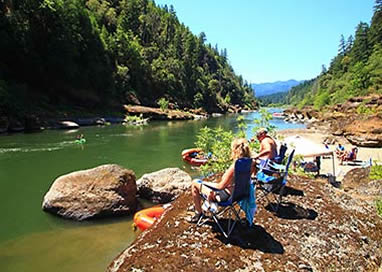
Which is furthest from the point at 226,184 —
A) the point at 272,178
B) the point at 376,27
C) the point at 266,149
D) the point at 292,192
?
the point at 376,27

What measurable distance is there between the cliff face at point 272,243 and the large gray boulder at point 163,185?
19.5 feet

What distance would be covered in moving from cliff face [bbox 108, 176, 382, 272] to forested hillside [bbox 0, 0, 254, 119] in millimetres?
37506

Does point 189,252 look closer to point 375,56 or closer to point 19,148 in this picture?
point 19,148

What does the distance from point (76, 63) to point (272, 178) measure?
56992mm

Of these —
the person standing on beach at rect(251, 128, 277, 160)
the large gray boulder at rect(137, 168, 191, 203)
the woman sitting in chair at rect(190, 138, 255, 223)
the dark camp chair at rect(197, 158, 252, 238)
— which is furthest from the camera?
the large gray boulder at rect(137, 168, 191, 203)

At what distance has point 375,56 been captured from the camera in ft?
224

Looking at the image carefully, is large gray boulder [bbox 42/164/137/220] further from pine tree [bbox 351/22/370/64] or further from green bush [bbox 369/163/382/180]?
pine tree [bbox 351/22/370/64]

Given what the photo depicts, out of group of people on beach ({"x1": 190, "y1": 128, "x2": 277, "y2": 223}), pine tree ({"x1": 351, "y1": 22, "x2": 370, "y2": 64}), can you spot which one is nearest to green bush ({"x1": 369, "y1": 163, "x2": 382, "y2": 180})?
group of people on beach ({"x1": 190, "y1": 128, "x2": 277, "y2": 223})

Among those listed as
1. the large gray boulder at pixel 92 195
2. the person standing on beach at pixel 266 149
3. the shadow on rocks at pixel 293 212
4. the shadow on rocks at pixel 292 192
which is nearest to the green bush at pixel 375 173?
the shadow on rocks at pixel 292 192

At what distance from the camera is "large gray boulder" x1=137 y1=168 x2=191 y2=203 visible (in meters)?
12.1

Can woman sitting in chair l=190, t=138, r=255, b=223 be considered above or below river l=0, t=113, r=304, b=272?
above

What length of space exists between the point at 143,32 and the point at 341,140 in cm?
8790

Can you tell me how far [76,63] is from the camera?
56.2m

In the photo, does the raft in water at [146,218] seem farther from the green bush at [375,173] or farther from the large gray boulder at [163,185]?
the green bush at [375,173]
